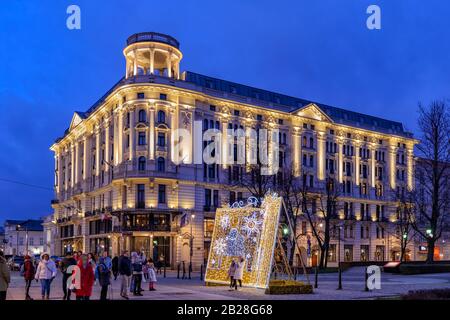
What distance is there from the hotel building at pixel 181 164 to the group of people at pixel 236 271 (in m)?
28.7

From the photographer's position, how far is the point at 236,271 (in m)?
26.2

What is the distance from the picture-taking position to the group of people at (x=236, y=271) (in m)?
26.2

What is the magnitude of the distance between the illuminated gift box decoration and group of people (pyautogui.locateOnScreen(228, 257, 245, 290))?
40cm

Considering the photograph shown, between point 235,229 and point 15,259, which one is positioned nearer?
point 235,229

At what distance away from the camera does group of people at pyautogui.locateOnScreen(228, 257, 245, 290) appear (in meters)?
26.2

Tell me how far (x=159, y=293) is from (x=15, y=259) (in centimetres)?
3624

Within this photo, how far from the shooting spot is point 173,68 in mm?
68938

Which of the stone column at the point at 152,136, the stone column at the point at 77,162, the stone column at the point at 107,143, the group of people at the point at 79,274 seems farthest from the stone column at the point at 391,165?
the group of people at the point at 79,274

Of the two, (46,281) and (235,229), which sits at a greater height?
(235,229)

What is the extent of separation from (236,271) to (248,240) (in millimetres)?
1799
